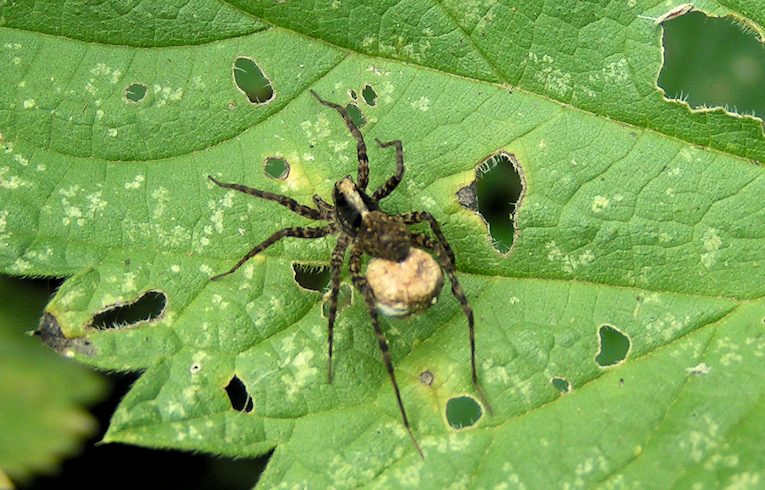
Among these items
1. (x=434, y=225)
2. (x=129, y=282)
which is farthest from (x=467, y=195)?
(x=129, y=282)

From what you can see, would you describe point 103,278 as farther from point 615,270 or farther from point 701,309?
point 701,309

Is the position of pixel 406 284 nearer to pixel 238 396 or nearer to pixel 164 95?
pixel 238 396

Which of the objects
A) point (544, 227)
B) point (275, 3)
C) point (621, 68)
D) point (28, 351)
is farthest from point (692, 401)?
point (28, 351)

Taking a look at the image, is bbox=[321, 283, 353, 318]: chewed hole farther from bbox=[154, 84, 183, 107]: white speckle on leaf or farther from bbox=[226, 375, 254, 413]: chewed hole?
bbox=[154, 84, 183, 107]: white speckle on leaf

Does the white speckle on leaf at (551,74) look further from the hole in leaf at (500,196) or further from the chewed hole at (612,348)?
the chewed hole at (612,348)

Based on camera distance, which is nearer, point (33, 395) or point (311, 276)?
point (311, 276)
